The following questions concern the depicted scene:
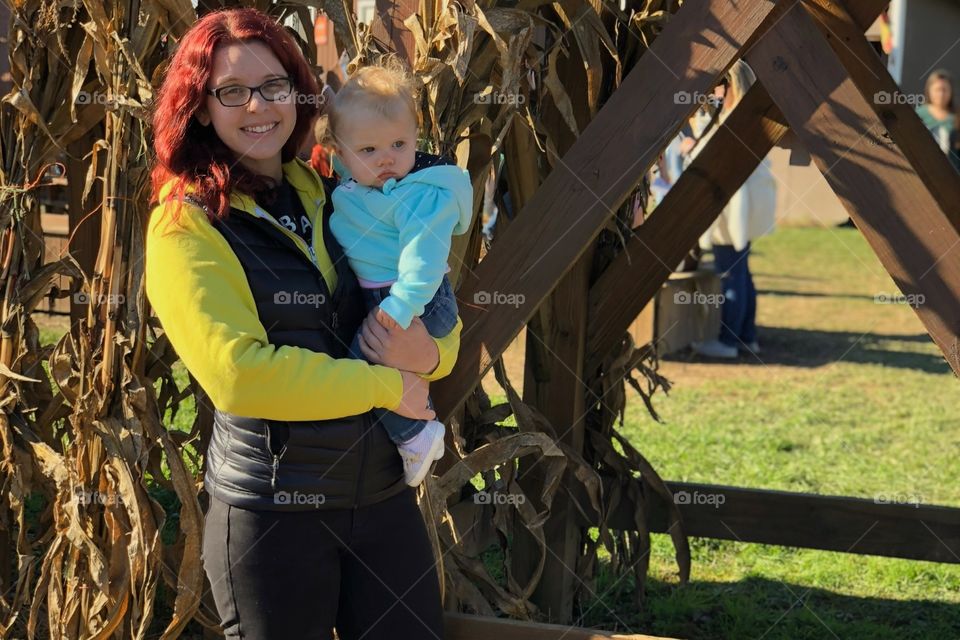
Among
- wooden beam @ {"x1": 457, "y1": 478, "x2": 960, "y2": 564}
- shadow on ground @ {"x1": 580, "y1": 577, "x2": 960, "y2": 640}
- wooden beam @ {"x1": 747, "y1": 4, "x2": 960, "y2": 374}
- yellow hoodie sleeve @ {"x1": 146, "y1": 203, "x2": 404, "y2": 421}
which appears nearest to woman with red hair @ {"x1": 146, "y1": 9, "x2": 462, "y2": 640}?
yellow hoodie sleeve @ {"x1": 146, "y1": 203, "x2": 404, "y2": 421}

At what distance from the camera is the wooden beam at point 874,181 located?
2422mm

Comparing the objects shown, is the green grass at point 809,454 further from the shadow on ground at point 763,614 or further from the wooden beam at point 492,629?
the wooden beam at point 492,629

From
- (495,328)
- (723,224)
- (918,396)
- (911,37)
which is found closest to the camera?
(495,328)

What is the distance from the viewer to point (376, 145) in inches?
83.3

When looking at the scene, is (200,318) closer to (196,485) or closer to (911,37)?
(196,485)

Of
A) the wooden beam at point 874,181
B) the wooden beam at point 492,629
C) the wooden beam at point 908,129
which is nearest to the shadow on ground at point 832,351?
the wooden beam at point 908,129

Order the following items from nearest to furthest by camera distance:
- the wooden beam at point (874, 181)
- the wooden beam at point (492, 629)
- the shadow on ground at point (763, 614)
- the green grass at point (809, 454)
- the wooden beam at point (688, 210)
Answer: the wooden beam at point (874, 181)
the wooden beam at point (492, 629)
the wooden beam at point (688, 210)
the shadow on ground at point (763, 614)
the green grass at point (809, 454)

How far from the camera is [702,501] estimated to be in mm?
4109

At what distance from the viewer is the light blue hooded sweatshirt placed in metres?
2.09

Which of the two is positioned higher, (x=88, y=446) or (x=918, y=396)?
(x=88, y=446)

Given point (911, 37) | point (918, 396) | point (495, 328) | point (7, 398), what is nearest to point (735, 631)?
point (495, 328)

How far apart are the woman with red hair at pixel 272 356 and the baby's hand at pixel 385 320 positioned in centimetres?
2

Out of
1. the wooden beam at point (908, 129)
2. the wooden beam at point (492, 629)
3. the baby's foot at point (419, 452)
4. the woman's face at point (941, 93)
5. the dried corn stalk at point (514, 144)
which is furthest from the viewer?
the woman's face at point (941, 93)

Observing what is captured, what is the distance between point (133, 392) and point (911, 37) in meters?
16.4
